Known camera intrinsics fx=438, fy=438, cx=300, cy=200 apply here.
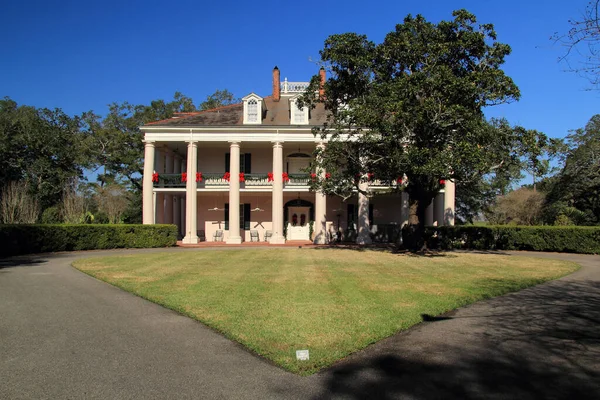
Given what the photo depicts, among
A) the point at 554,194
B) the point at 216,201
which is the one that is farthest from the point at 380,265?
the point at 554,194

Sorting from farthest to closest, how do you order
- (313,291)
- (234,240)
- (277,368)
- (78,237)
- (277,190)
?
(277,190), (234,240), (78,237), (313,291), (277,368)

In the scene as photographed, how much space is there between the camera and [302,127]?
1177 inches

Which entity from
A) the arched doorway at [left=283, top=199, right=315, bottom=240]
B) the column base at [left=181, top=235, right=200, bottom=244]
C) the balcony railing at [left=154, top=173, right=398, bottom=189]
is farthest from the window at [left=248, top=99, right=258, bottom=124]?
the column base at [left=181, top=235, right=200, bottom=244]

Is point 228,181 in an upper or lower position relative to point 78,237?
upper

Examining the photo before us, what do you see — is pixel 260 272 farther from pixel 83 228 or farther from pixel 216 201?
pixel 216 201

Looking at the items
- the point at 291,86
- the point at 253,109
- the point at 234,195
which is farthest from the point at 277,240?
the point at 291,86

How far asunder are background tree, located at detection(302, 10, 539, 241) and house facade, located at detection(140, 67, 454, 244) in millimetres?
9519

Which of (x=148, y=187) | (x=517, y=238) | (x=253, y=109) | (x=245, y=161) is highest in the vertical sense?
(x=253, y=109)

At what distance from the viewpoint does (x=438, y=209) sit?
1308 inches

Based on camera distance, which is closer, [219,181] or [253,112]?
[253,112]

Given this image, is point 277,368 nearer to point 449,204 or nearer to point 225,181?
point 449,204

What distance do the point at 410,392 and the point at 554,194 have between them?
123 ft

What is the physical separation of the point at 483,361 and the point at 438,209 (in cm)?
2906

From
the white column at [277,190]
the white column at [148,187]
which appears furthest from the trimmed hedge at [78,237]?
the white column at [277,190]
